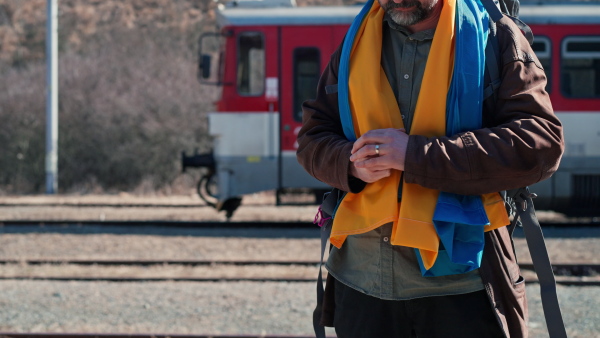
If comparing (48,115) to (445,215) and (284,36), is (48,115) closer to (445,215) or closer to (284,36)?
(284,36)

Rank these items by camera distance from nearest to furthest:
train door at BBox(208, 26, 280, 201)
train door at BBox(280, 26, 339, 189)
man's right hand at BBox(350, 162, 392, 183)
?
man's right hand at BBox(350, 162, 392, 183) → train door at BBox(280, 26, 339, 189) → train door at BBox(208, 26, 280, 201)

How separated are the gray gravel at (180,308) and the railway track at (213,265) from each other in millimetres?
174


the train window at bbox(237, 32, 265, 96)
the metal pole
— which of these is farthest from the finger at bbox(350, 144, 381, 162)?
the metal pole

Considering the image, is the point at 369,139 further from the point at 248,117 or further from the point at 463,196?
the point at 248,117

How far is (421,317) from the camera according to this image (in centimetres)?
222

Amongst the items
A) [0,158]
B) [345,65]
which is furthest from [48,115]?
[345,65]

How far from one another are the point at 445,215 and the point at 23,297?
5056 mm

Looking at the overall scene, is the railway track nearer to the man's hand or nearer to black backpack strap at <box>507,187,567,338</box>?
black backpack strap at <box>507,187,567,338</box>

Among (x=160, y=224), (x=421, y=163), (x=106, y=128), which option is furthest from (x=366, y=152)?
(x=106, y=128)

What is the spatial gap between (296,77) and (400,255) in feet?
28.1

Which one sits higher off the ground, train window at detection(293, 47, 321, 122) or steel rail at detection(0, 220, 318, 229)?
train window at detection(293, 47, 321, 122)

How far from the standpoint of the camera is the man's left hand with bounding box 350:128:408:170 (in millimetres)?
2102

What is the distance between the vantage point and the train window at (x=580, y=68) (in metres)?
10.2

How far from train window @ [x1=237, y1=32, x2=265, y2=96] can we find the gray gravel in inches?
179
